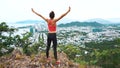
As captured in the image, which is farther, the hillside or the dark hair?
the hillside

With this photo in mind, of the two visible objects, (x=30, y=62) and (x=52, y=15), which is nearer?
(x=52, y=15)

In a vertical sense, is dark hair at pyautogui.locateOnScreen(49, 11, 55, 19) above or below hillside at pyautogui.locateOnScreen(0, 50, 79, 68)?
above

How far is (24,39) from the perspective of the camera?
3250 cm

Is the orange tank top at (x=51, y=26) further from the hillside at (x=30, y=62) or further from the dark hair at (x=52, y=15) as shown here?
the hillside at (x=30, y=62)

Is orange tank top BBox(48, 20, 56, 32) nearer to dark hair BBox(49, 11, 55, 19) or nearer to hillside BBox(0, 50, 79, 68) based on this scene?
dark hair BBox(49, 11, 55, 19)

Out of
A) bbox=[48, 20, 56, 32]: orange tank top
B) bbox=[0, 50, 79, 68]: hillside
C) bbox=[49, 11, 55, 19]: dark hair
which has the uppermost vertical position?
bbox=[49, 11, 55, 19]: dark hair

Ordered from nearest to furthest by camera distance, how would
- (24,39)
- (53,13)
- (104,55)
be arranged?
(53,13) < (24,39) < (104,55)

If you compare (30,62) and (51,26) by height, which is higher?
(51,26)

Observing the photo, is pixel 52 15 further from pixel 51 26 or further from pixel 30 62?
pixel 30 62

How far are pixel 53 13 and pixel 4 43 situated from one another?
19133mm

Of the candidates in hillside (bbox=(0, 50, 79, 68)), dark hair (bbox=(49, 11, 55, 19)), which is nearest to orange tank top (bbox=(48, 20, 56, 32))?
dark hair (bbox=(49, 11, 55, 19))

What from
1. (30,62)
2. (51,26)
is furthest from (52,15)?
(30,62)

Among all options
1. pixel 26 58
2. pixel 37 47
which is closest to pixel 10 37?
pixel 37 47

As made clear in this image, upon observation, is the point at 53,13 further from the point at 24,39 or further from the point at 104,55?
the point at 104,55
